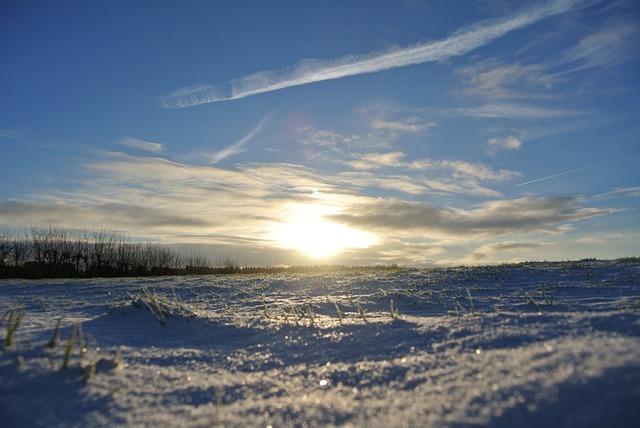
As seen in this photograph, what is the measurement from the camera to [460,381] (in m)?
2.07

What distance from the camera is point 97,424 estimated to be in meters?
1.87

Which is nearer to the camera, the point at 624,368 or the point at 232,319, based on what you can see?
the point at 624,368

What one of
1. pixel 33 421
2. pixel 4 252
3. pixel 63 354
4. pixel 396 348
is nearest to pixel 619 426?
pixel 396 348

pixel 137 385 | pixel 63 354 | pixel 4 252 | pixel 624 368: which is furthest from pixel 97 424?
pixel 4 252

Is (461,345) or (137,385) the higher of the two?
(461,345)

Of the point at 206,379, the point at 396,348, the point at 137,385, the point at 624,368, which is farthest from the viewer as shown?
the point at 396,348

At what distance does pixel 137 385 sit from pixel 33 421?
1.65ft

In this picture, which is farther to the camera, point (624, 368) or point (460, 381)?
point (460, 381)

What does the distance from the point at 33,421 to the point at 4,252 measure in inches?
1375

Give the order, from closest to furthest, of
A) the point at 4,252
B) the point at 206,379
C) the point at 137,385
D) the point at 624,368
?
the point at 624,368, the point at 137,385, the point at 206,379, the point at 4,252

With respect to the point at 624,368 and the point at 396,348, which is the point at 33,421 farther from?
the point at 624,368

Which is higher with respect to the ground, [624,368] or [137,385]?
[624,368]

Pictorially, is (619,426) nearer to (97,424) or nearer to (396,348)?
(396,348)

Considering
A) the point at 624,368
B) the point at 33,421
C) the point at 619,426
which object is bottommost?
the point at 33,421
